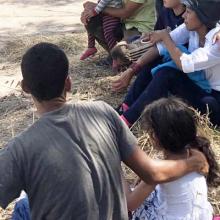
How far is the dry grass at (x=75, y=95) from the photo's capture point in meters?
3.52

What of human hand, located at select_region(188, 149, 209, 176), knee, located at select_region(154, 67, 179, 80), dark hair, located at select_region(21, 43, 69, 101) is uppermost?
dark hair, located at select_region(21, 43, 69, 101)

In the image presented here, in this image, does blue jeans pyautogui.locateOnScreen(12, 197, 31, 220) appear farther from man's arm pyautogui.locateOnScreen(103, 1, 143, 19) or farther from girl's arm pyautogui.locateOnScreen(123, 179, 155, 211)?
man's arm pyautogui.locateOnScreen(103, 1, 143, 19)

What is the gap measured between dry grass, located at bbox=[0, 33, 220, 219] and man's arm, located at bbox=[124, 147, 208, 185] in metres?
0.66

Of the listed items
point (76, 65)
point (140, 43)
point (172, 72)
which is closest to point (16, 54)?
point (76, 65)

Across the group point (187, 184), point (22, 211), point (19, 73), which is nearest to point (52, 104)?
point (22, 211)

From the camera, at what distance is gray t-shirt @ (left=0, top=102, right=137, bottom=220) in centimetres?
195

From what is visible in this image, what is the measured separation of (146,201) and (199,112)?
113cm

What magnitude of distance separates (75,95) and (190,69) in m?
1.44

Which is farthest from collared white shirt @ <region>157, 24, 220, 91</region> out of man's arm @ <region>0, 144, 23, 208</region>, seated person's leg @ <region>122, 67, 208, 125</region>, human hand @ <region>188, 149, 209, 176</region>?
man's arm @ <region>0, 144, 23, 208</region>

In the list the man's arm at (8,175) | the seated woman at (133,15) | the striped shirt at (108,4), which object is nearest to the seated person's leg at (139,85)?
the seated woman at (133,15)

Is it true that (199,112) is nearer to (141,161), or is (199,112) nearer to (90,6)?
(141,161)

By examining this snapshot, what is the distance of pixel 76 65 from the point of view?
545cm

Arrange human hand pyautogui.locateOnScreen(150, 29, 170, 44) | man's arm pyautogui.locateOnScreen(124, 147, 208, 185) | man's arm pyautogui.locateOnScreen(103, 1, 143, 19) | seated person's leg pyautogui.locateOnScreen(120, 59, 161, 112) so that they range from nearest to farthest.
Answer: man's arm pyautogui.locateOnScreen(124, 147, 208, 185) → human hand pyautogui.locateOnScreen(150, 29, 170, 44) → seated person's leg pyautogui.locateOnScreen(120, 59, 161, 112) → man's arm pyautogui.locateOnScreen(103, 1, 143, 19)

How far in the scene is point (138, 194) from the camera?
2408mm
